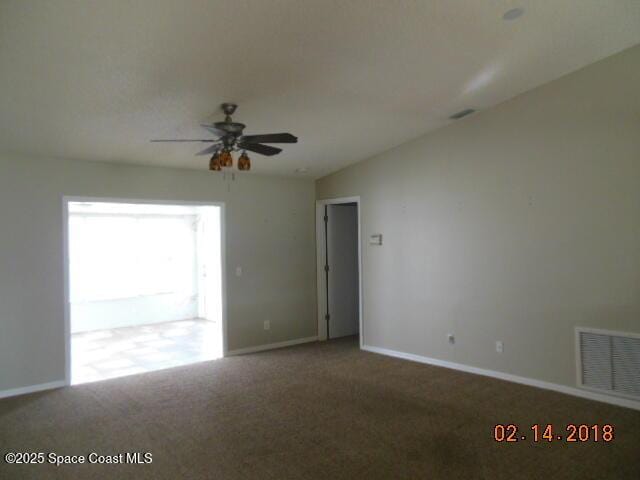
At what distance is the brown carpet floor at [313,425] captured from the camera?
307cm

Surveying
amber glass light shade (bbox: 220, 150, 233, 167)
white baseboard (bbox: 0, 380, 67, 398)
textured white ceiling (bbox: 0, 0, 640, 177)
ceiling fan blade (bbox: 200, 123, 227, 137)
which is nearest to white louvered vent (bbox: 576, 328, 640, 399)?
textured white ceiling (bbox: 0, 0, 640, 177)

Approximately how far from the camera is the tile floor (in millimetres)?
5707

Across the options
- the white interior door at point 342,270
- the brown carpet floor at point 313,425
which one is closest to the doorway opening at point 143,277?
the white interior door at point 342,270

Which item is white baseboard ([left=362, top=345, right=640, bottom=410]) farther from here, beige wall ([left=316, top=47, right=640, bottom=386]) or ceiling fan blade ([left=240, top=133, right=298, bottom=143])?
ceiling fan blade ([left=240, top=133, right=298, bottom=143])

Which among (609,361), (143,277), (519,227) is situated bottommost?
(609,361)

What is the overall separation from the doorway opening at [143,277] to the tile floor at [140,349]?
2cm

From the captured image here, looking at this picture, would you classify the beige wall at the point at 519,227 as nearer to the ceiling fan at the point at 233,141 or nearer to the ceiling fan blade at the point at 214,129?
the ceiling fan at the point at 233,141

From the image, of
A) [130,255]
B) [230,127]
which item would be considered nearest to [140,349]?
[130,255]

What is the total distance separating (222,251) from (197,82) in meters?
3.04

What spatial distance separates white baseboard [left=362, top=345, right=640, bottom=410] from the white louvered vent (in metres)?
0.07

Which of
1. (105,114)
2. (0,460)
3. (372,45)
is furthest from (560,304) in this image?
(0,460)

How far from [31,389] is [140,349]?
6.62ft

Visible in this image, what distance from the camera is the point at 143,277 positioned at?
9016mm

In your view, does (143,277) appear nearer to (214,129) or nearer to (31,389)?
(31,389)
